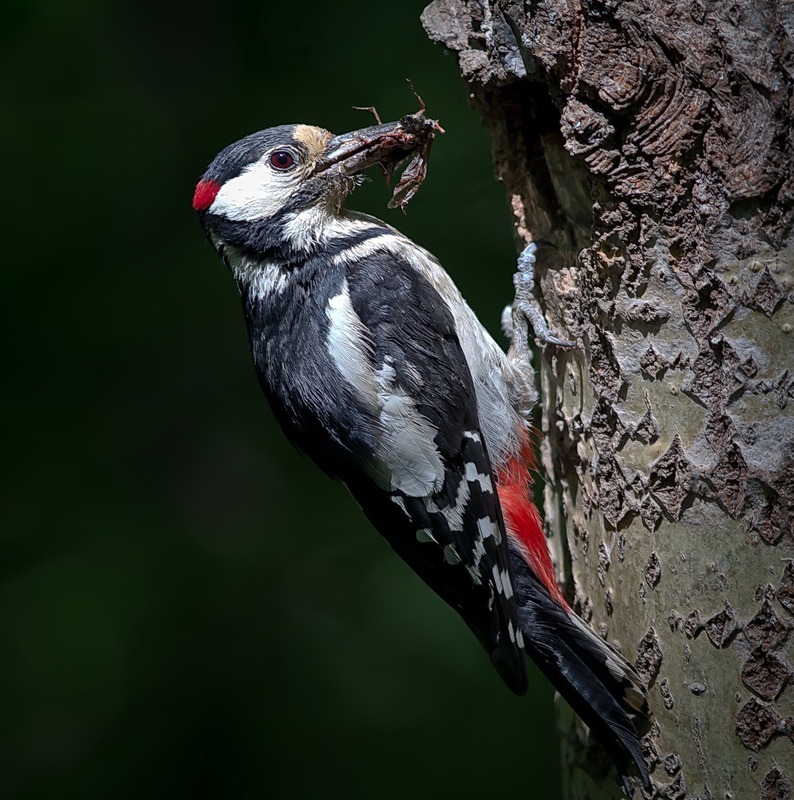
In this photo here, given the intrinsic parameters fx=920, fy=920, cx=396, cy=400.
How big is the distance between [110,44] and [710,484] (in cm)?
226

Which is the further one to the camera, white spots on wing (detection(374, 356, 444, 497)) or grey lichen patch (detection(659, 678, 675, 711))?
white spots on wing (detection(374, 356, 444, 497))

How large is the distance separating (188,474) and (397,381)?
119 centimetres

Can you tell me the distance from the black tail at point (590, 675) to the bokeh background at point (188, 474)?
85cm

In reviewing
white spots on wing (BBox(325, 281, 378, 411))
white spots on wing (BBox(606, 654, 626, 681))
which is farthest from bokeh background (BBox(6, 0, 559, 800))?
white spots on wing (BBox(606, 654, 626, 681))

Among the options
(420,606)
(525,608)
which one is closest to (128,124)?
(420,606)

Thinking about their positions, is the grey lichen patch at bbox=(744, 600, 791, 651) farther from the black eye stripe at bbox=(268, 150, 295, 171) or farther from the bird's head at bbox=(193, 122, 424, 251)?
the black eye stripe at bbox=(268, 150, 295, 171)

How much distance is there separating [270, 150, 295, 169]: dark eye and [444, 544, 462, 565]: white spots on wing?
3.15ft

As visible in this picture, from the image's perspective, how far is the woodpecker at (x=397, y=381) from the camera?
6.49ft

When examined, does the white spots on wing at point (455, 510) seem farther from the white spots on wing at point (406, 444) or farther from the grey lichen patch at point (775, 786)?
the grey lichen patch at point (775, 786)

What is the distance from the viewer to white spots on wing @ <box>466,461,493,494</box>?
2004mm

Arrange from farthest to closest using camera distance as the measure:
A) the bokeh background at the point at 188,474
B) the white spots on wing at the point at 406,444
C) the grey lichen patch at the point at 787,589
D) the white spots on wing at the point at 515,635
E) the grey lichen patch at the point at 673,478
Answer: the bokeh background at the point at 188,474 → the white spots on wing at the point at 406,444 → the white spots on wing at the point at 515,635 → the grey lichen patch at the point at 673,478 → the grey lichen patch at the point at 787,589

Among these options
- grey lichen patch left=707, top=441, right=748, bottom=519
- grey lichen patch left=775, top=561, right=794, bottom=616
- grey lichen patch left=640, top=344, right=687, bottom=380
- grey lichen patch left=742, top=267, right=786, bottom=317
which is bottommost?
grey lichen patch left=775, top=561, right=794, bottom=616

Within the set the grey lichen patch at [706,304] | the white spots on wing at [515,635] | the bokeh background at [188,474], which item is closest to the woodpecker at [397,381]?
the white spots on wing at [515,635]

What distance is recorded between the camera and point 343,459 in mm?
2039
